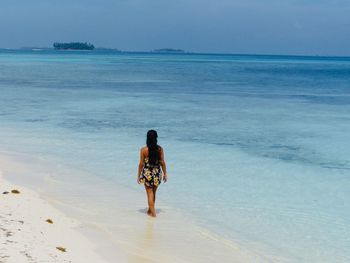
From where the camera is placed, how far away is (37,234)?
642 cm

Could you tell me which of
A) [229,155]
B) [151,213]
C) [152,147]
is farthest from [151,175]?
[229,155]

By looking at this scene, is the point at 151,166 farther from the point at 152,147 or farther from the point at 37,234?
the point at 37,234

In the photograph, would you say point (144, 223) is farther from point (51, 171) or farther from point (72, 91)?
point (72, 91)

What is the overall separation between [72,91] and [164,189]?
24.1 metres

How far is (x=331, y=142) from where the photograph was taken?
50.9ft

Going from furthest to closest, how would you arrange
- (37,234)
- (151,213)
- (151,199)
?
(151,213), (151,199), (37,234)

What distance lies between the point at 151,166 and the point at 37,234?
211 centimetres

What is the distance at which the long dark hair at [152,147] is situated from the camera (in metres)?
7.60

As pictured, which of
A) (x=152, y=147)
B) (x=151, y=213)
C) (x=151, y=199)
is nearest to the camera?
(x=152, y=147)

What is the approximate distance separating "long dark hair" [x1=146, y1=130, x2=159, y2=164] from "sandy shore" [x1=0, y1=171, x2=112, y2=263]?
1.40 metres

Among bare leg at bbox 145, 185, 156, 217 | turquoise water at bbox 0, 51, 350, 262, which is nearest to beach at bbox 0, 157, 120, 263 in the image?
bare leg at bbox 145, 185, 156, 217

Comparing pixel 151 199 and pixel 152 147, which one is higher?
pixel 152 147

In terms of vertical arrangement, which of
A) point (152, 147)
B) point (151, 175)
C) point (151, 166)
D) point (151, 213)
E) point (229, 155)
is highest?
point (152, 147)

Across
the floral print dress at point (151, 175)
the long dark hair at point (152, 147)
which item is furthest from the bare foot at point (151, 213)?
the long dark hair at point (152, 147)
